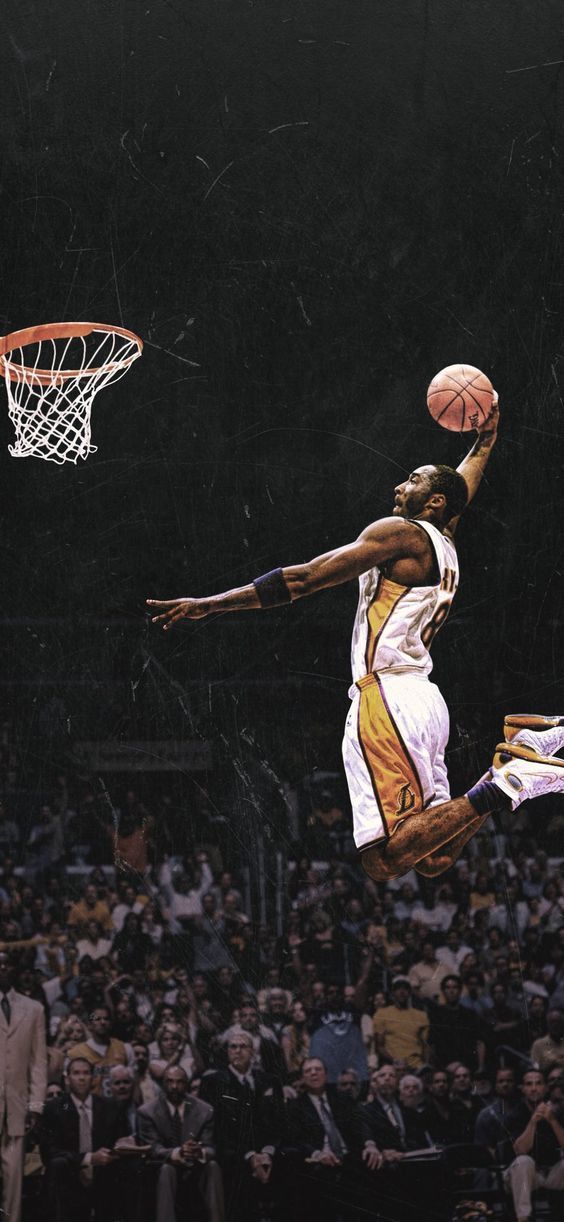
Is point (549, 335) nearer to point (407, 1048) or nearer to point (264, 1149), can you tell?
point (407, 1048)

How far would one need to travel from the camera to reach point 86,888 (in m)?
4.82

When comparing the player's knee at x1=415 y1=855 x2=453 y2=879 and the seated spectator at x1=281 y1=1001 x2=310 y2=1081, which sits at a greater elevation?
→ the player's knee at x1=415 y1=855 x2=453 y2=879

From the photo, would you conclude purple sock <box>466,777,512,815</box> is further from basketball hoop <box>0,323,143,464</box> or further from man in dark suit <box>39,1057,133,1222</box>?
basketball hoop <box>0,323,143,464</box>

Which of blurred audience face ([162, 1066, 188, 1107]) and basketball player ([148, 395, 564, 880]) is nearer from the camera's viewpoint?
blurred audience face ([162, 1066, 188, 1107])

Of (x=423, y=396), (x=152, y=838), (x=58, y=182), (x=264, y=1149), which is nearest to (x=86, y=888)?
(x=152, y=838)

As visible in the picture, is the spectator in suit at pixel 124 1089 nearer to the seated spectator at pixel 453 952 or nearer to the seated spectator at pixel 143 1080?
the seated spectator at pixel 143 1080

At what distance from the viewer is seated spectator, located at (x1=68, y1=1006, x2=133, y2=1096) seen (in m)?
4.73

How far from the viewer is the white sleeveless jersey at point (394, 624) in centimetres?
495

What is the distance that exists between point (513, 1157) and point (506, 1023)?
52cm

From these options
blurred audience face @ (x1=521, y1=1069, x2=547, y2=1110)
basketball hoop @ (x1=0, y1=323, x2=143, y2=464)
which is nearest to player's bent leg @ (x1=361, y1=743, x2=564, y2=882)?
blurred audience face @ (x1=521, y1=1069, x2=547, y2=1110)

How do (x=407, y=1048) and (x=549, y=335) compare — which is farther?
(x=549, y=335)

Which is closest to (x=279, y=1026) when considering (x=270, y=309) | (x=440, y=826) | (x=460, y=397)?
(x=440, y=826)

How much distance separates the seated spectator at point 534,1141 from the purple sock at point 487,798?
1068 millimetres

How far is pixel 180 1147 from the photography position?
15.4 ft
